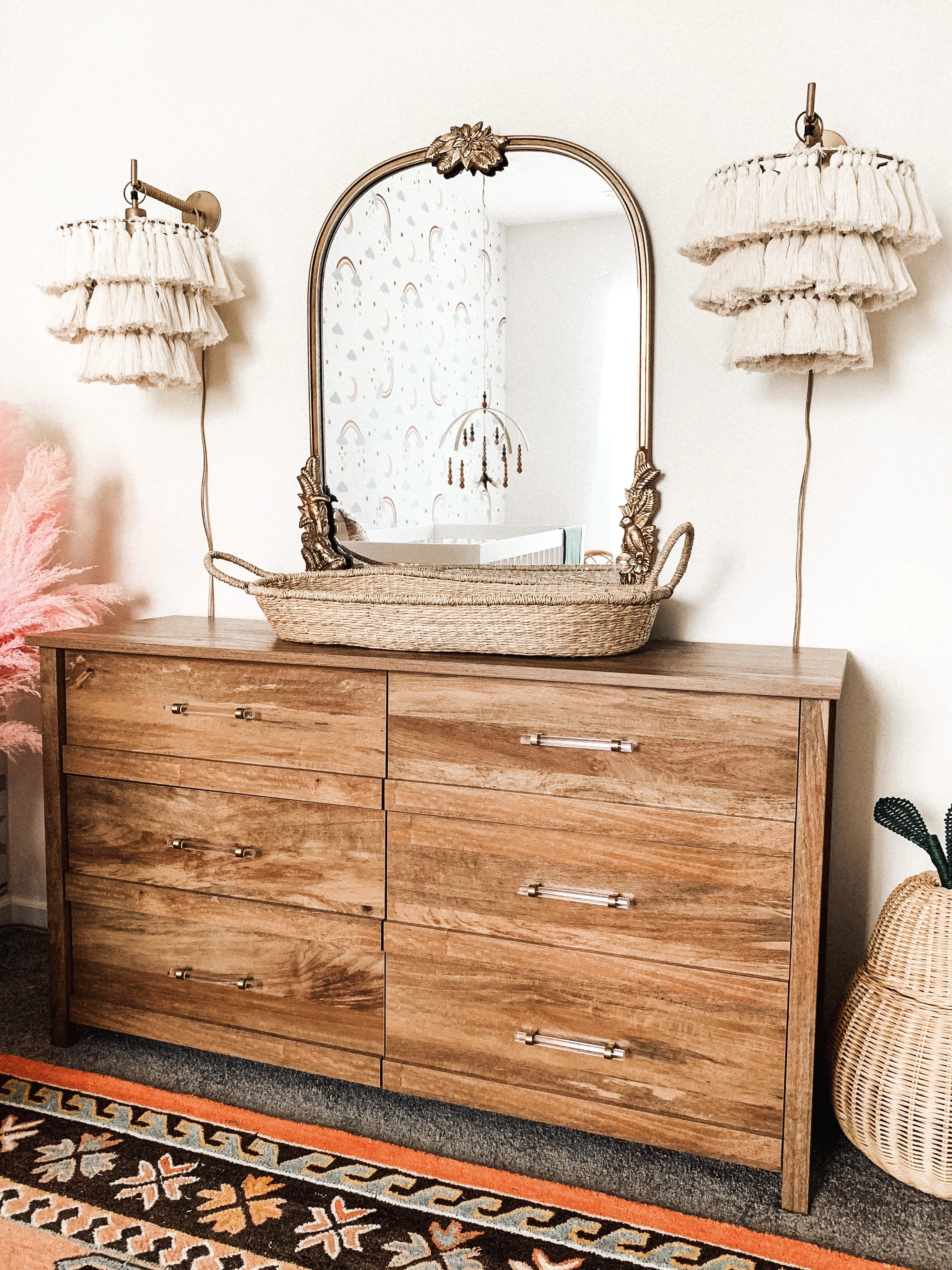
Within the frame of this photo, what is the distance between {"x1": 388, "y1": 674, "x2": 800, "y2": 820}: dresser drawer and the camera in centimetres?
144

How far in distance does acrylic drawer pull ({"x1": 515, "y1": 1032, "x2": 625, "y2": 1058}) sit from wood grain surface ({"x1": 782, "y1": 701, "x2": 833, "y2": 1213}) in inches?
10.0

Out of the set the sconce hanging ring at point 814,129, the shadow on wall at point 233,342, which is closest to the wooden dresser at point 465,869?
the shadow on wall at point 233,342

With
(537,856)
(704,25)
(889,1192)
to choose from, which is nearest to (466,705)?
(537,856)

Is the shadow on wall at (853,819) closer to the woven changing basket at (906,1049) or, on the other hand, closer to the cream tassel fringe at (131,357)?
the woven changing basket at (906,1049)

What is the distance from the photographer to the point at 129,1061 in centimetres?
191

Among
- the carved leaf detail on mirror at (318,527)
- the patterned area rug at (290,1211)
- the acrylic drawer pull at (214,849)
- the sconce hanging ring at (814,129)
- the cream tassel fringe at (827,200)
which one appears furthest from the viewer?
the carved leaf detail on mirror at (318,527)

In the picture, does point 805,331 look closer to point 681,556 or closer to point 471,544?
point 681,556

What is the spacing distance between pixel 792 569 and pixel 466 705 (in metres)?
0.66

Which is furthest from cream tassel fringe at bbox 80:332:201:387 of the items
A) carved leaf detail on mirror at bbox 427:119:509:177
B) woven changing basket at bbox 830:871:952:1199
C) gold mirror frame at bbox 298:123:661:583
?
woven changing basket at bbox 830:871:952:1199

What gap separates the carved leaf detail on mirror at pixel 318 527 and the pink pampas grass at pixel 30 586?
465 mm

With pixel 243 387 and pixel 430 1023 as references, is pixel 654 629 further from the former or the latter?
pixel 243 387

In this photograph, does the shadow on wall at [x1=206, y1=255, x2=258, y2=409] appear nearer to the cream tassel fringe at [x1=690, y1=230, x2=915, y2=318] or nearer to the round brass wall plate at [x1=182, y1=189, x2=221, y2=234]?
the round brass wall plate at [x1=182, y1=189, x2=221, y2=234]

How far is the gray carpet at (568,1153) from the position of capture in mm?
1460

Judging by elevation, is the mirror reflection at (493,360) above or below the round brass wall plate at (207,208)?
below
